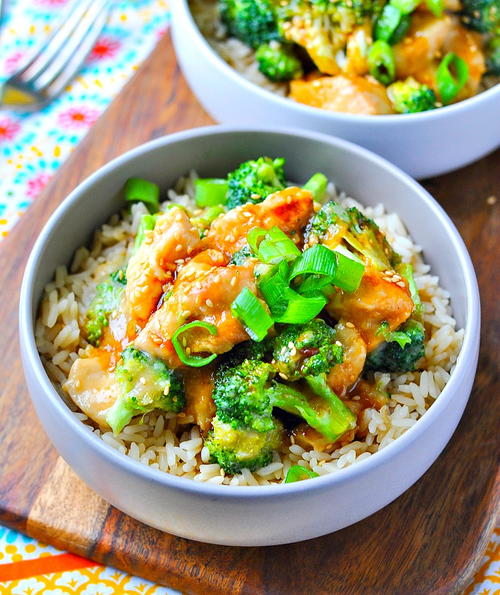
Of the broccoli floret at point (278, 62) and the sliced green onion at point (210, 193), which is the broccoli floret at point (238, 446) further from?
the broccoli floret at point (278, 62)

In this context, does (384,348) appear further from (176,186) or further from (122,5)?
(122,5)

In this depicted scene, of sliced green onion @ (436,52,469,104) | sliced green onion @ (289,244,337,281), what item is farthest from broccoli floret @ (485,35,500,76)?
sliced green onion @ (289,244,337,281)

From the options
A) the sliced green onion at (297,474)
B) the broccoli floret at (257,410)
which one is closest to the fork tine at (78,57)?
the broccoli floret at (257,410)

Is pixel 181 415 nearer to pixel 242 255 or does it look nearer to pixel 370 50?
pixel 242 255

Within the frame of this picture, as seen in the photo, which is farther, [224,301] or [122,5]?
[122,5]

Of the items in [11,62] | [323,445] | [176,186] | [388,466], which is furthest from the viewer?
[11,62]

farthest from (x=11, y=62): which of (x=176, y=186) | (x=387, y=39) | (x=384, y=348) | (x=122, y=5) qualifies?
(x=384, y=348)

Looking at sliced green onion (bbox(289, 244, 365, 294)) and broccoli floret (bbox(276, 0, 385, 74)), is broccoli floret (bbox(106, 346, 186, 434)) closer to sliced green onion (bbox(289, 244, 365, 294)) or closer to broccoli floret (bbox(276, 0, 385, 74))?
sliced green onion (bbox(289, 244, 365, 294))
